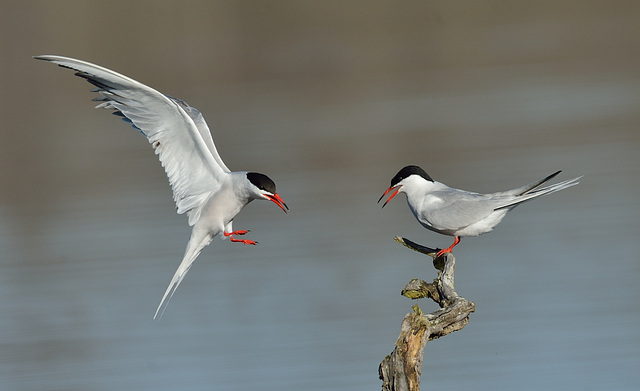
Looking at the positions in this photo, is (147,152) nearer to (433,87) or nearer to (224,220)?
(433,87)

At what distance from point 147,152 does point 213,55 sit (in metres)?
4.15

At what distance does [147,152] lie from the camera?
1279 cm

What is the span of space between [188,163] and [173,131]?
27 centimetres

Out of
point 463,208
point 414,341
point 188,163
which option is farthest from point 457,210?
point 188,163

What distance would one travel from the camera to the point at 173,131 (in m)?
6.10

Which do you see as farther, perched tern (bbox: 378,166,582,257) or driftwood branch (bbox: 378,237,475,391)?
perched tern (bbox: 378,166,582,257)

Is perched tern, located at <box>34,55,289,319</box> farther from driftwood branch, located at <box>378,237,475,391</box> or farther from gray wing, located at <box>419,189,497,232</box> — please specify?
driftwood branch, located at <box>378,237,475,391</box>

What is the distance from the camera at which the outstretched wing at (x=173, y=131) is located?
229 inches

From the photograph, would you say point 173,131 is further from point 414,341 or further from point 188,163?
point 414,341

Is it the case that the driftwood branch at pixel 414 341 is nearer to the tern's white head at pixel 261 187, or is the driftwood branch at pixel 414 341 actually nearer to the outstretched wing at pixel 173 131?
the tern's white head at pixel 261 187

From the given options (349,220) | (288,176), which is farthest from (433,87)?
(349,220)

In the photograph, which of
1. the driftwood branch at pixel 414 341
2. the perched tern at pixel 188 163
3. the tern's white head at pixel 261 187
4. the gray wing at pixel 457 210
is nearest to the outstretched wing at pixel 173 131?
the perched tern at pixel 188 163

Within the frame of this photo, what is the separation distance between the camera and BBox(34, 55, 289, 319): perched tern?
588 centimetres

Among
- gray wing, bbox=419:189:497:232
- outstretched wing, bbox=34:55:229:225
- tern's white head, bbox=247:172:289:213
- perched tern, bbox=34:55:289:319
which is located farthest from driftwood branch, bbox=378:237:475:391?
outstretched wing, bbox=34:55:229:225
